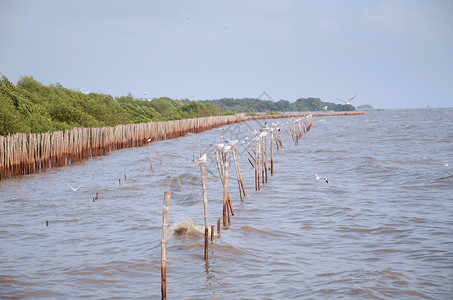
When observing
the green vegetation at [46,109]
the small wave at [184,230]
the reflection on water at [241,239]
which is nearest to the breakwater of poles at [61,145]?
the reflection on water at [241,239]

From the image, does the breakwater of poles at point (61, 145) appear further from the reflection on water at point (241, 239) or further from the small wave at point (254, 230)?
the small wave at point (254, 230)

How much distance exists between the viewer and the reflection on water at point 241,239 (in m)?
6.47

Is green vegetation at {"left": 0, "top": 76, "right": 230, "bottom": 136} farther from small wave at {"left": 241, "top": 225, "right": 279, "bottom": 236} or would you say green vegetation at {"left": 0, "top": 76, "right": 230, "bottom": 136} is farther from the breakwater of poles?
small wave at {"left": 241, "top": 225, "right": 279, "bottom": 236}

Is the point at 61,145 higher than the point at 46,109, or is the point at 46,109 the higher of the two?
the point at 46,109

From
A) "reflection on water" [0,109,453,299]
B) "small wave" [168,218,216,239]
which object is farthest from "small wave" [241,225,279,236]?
"small wave" [168,218,216,239]

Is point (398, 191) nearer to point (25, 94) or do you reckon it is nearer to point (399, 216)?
point (399, 216)

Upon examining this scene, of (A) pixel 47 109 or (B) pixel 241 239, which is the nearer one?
(B) pixel 241 239

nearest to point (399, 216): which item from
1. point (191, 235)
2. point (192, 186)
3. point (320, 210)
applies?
point (320, 210)

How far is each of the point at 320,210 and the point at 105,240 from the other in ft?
17.1

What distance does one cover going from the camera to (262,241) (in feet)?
28.3

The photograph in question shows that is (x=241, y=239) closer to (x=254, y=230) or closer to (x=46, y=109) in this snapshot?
(x=254, y=230)

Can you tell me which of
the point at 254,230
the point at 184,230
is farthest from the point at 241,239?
the point at 184,230

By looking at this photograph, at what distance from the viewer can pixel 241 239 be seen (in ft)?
28.5

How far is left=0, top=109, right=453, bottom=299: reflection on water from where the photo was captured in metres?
6.47
